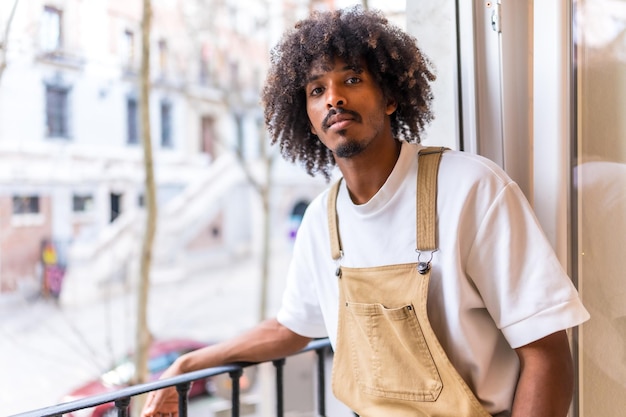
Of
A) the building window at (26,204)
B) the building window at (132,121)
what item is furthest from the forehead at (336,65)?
the building window at (132,121)

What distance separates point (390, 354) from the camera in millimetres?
957

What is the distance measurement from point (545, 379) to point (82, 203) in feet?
20.9

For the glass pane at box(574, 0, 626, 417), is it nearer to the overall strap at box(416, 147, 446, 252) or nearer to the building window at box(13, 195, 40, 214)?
the overall strap at box(416, 147, 446, 252)

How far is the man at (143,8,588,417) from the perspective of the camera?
85 cm

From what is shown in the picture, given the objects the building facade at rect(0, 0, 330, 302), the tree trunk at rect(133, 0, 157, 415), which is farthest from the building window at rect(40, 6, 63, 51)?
the tree trunk at rect(133, 0, 157, 415)

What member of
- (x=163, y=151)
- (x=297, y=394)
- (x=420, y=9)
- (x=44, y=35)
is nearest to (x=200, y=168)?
(x=163, y=151)

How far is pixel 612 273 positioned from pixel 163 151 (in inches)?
314

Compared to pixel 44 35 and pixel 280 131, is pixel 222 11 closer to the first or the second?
pixel 44 35

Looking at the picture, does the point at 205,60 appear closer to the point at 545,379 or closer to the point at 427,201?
the point at 427,201

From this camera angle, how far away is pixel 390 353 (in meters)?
0.96

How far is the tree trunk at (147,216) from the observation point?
15.0 feet

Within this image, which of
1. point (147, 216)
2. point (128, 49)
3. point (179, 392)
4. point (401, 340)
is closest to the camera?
point (401, 340)

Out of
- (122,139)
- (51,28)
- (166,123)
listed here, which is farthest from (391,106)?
(166,123)

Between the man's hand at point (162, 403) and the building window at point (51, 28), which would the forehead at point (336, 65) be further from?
the building window at point (51, 28)
